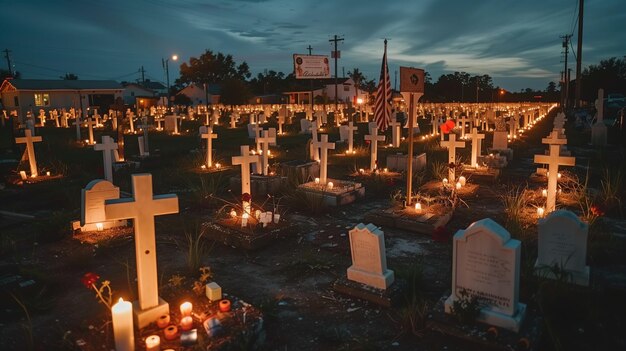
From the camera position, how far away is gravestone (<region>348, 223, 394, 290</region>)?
5.04m

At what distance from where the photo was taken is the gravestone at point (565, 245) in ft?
16.6

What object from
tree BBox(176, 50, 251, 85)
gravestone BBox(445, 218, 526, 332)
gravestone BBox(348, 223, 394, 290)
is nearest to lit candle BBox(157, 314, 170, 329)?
gravestone BBox(348, 223, 394, 290)

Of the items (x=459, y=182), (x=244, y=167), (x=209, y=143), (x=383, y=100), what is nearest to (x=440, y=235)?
(x=244, y=167)

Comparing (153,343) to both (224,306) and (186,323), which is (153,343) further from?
(224,306)

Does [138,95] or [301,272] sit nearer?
[301,272]

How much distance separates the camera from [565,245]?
517cm

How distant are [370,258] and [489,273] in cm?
137

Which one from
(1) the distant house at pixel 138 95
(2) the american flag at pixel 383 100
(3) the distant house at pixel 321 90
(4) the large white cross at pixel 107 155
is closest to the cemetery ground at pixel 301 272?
(4) the large white cross at pixel 107 155

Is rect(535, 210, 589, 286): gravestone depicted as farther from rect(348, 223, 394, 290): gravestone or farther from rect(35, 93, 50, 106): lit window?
rect(35, 93, 50, 106): lit window

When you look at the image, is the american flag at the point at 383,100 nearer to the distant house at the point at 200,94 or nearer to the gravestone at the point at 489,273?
the gravestone at the point at 489,273

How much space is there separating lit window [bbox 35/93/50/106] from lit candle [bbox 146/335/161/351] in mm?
58129

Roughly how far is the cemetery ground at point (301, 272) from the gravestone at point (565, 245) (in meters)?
0.22

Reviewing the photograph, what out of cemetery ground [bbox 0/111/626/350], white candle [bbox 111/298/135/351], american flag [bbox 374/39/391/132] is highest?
american flag [bbox 374/39/391/132]

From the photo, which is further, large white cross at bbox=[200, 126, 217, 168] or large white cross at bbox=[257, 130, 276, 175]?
large white cross at bbox=[200, 126, 217, 168]
